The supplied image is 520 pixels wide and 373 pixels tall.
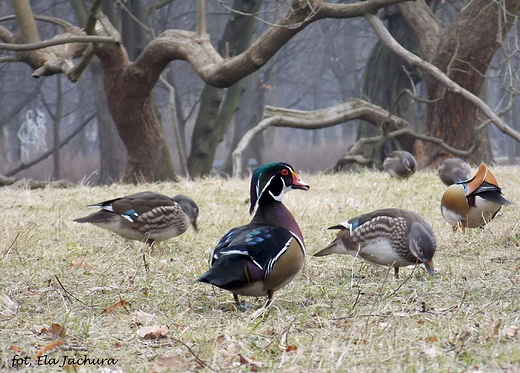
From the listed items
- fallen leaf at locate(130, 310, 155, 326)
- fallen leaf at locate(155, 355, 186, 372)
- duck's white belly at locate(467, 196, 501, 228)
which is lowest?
duck's white belly at locate(467, 196, 501, 228)

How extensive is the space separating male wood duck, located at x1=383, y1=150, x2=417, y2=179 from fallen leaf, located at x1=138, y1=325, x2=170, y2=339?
6693mm

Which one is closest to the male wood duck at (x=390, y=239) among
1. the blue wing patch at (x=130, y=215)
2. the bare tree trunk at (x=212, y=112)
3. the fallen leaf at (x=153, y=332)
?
the blue wing patch at (x=130, y=215)

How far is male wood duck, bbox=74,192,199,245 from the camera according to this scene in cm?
521

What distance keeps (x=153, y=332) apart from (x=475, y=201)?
325cm

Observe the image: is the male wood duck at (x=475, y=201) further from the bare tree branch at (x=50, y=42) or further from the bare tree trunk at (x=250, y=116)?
the bare tree trunk at (x=250, y=116)

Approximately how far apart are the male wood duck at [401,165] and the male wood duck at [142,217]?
4696 millimetres

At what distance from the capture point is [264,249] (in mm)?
3438

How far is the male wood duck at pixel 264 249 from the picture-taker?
3367mm

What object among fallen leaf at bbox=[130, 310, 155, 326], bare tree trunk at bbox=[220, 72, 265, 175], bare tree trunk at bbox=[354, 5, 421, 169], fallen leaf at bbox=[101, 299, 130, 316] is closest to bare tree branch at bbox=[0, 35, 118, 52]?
fallen leaf at bbox=[101, 299, 130, 316]

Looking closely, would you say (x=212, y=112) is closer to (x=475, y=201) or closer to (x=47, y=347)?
(x=475, y=201)

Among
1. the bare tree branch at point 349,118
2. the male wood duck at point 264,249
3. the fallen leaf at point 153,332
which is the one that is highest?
the male wood duck at point 264,249

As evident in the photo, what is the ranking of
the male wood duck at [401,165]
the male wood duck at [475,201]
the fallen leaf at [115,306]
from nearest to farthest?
the fallen leaf at [115,306] → the male wood duck at [475,201] → the male wood duck at [401,165]

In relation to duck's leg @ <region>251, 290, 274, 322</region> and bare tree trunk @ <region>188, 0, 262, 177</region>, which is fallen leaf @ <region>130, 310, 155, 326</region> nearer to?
duck's leg @ <region>251, 290, 274, 322</region>

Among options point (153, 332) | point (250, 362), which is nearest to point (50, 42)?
point (153, 332)
